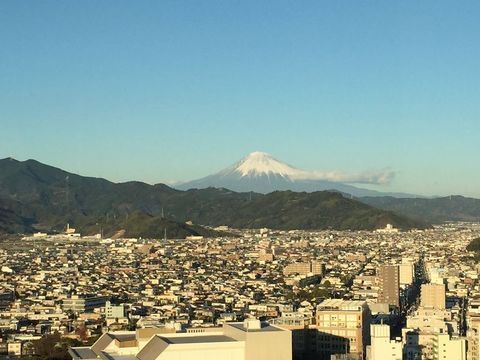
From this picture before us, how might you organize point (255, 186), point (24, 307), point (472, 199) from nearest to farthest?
point (24, 307) → point (472, 199) → point (255, 186)

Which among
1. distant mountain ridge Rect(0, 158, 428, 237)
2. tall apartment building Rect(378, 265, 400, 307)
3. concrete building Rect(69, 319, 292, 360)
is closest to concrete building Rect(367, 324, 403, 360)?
concrete building Rect(69, 319, 292, 360)

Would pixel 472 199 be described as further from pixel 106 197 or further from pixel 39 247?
pixel 39 247

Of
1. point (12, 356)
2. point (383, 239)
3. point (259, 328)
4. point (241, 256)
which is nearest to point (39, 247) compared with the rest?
point (241, 256)

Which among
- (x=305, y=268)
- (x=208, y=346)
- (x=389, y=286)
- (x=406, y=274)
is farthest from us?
(x=305, y=268)

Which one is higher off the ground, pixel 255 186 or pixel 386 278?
pixel 255 186

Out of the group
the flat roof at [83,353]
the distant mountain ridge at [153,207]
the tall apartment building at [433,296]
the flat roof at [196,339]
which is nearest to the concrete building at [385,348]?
the flat roof at [196,339]

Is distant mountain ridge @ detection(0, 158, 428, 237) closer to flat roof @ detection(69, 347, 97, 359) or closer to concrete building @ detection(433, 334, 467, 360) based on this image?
concrete building @ detection(433, 334, 467, 360)

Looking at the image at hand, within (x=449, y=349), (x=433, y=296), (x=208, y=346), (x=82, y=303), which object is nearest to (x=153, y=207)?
(x=82, y=303)

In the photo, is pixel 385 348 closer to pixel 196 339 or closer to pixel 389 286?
pixel 196 339
